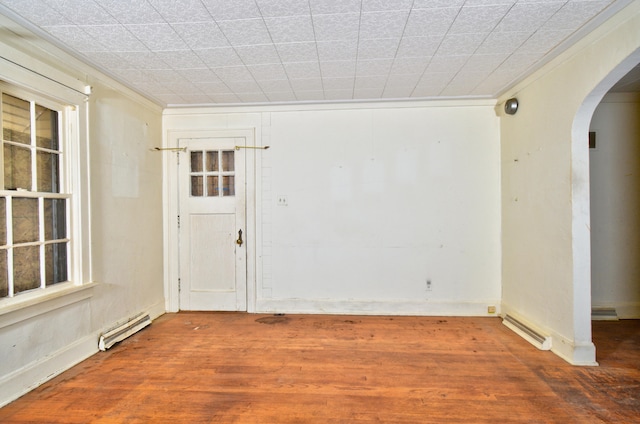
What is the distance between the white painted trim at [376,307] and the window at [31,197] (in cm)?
212

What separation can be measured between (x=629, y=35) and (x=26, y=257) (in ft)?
14.9

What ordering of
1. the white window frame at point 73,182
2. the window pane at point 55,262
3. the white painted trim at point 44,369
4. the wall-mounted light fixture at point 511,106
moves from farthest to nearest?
1. the wall-mounted light fixture at point 511,106
2. the window pane at point 55,262
3. the white window frame at point 73,182
4. the white painted trim at point 44,369

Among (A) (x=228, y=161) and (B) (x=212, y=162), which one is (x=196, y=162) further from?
(A) (x=228, y=161)

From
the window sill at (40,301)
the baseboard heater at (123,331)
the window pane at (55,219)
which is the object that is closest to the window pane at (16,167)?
the window pane at (55,219)

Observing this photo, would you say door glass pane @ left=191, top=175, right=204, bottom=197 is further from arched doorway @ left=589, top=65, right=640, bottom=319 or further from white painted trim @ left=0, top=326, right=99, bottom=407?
arched doorway @ left=589, top=65, right=640, bottom=319

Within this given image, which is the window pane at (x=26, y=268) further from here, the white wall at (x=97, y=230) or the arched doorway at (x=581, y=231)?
the arched doorway at (x=581, y=231)

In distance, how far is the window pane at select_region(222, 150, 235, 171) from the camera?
3848mm

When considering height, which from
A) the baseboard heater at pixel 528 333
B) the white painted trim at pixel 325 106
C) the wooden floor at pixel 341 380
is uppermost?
the white painted trim at pixel 325 106

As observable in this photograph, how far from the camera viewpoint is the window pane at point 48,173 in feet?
7.89

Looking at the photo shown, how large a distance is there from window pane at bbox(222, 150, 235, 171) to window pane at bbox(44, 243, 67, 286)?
182cm

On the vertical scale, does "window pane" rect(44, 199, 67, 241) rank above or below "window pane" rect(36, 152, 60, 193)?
below

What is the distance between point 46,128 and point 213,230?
1871mm

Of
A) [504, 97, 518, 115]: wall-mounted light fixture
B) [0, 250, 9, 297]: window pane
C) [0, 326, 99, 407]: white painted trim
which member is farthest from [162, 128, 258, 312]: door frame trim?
[504, 97, 518, 115]: wall-mounted light fixture

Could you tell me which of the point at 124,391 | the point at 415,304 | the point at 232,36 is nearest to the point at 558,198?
the point at 415,304
